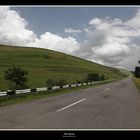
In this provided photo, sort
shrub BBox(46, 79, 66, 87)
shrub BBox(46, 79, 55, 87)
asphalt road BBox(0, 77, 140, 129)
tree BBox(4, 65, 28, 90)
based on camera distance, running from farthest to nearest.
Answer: shrub BBox(46, 79, 66, 87) < shrub BBox(46, 79, 55, 87) < tree BBox(4, 65, 28, 90) < asphalt road BBox(0, 77, 140, 129)

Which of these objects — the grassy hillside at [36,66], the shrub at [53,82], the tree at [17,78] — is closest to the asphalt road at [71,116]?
the grassy hillside at [36,66]

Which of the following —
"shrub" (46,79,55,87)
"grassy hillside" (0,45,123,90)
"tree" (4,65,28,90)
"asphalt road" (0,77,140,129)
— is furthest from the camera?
"shrub" (46,79,55,87)

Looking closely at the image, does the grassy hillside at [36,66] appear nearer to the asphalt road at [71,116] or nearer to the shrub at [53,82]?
the shrub at [53,82]

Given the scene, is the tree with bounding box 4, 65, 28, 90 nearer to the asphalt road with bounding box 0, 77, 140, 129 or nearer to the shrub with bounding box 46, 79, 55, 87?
the asphalt road with bounding box 0, 77, 140, 129

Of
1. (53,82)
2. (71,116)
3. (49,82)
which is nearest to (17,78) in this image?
(49,82)

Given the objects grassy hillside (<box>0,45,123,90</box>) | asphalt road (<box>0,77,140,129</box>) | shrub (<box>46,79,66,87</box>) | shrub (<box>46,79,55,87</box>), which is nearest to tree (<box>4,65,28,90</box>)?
grassy hillside (<box>0,45,123,90</box>)

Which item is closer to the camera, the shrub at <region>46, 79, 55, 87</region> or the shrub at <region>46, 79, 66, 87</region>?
the shrub at <region>46, 79, 55, 87</region>

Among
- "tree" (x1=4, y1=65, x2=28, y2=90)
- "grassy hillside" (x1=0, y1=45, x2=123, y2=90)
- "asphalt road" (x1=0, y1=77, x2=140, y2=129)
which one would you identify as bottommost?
"asphalt road" (x1=0, y1=77, x2=140, y2=129)

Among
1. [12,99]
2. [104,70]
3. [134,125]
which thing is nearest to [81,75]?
[104,70]

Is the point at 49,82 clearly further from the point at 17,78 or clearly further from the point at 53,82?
the point at 17,78
